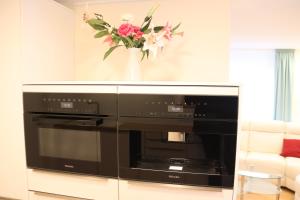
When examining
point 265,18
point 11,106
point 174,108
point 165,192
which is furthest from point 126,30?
point 265,18

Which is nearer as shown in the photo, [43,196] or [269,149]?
[43,196]

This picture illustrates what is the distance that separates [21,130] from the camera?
139cm

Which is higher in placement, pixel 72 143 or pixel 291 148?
pixel 72 143

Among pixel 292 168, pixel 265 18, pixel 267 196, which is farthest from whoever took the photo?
pixel 292 168

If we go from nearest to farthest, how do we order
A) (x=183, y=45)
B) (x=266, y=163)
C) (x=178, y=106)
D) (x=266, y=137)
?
(x=178, y=106)
(x=183, y=45)
(x=266, y=163)
(x=266, y=137)

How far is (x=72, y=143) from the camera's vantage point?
4.35 ft

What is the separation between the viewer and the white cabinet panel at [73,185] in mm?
1287

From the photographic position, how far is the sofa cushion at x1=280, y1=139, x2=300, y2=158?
3.67m

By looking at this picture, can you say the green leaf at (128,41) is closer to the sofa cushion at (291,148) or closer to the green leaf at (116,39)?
the green leaf at (116,39)

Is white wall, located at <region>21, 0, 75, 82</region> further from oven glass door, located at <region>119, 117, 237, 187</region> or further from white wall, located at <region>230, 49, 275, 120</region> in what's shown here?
white wall, located at <region>230, 49, 275, 120</region>

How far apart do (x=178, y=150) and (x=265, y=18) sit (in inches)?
81.7

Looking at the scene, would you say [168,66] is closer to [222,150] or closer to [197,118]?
[197,118]

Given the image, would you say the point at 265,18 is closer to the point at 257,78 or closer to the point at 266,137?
the point at 266,137

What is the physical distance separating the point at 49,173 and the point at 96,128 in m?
0.40
